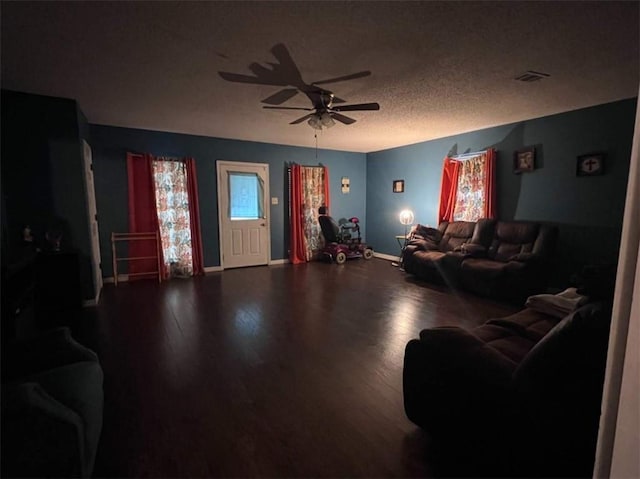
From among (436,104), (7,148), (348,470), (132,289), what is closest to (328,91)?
(436,104)

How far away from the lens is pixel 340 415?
1.91 m

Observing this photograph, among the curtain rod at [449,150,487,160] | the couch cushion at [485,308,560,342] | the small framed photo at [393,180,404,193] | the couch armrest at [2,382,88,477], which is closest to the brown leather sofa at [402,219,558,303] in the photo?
the curtain rod at [449,150,487,160]

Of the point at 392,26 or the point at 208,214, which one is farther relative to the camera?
the point at 208,214

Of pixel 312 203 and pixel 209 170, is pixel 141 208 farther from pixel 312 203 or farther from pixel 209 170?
pixel 312 203

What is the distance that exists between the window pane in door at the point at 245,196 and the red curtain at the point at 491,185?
390cm

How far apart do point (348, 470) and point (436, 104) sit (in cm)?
363

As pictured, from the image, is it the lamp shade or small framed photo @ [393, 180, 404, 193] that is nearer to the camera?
the lamp shade

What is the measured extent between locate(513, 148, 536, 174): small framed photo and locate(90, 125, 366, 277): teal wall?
336cm

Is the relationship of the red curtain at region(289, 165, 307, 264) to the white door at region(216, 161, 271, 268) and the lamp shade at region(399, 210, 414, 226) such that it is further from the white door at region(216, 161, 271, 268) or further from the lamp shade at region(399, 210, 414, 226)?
the lamp shade at region(399, 210, 414, 226)

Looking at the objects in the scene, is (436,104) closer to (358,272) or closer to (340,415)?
(358,272)

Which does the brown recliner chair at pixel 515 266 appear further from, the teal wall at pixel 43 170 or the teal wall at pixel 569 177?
the teal wall at pixel 43 170

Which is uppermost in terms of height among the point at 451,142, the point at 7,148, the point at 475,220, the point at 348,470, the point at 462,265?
the point at 451,142

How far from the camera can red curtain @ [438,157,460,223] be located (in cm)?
548

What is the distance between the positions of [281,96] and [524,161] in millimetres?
3536
